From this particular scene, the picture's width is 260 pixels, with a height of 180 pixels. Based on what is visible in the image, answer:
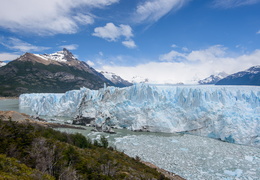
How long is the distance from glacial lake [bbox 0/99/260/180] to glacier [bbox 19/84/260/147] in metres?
1.96

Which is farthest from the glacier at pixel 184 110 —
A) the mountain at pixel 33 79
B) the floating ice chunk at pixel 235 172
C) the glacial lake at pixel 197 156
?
the mountain at pixel 33 79

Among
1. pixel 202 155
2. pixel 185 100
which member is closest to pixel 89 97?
pixel 185 100

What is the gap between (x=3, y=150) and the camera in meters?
5.40

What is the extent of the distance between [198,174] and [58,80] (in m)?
103

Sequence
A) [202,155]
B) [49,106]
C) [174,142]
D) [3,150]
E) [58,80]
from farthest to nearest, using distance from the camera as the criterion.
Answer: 1. [58,80]
2. [49,106]
3. [174,142]
4. [202,155]
5. [3,150]

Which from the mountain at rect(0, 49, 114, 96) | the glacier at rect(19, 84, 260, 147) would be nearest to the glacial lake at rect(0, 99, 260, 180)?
the glacier at rect(19, 84, 260, 147)

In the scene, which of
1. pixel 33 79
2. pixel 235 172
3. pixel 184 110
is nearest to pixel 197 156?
pixel 235 172

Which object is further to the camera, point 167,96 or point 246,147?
point 167,96

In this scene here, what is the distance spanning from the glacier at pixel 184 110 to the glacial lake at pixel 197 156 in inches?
77.0

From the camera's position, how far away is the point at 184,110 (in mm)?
19875

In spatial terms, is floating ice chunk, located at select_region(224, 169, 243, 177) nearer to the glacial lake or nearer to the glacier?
the glacial lake

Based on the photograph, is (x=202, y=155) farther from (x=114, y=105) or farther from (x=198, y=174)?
(x=114, y=105)

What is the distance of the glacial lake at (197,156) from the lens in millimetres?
9542

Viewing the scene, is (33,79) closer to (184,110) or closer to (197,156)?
(184,110)
